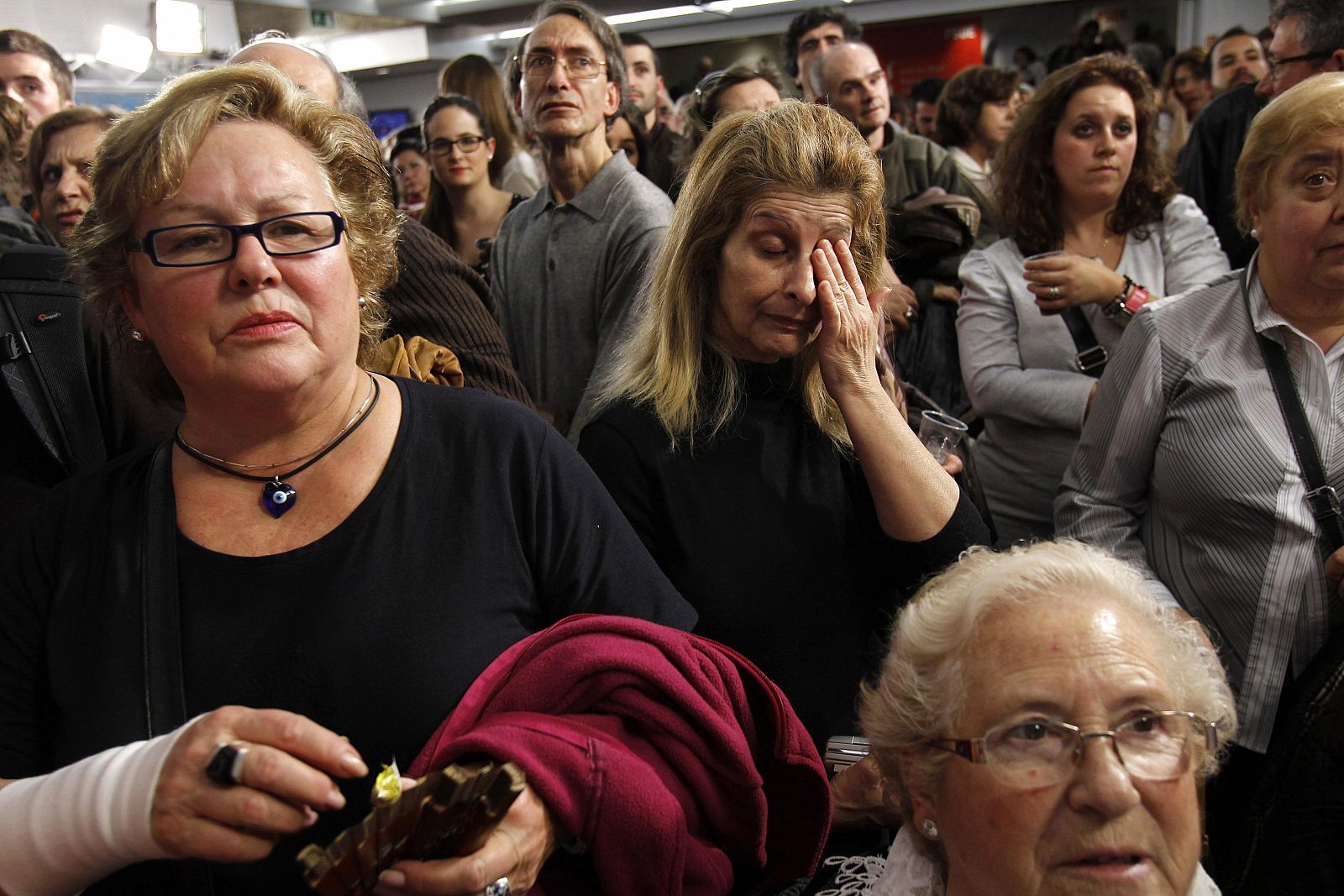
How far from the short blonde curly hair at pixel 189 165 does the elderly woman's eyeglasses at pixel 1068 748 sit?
109cm

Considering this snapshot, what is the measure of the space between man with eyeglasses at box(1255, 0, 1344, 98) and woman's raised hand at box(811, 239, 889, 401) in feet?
6.37

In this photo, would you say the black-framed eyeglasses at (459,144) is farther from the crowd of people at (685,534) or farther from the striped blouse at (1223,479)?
the striped blouse at (1223,479)

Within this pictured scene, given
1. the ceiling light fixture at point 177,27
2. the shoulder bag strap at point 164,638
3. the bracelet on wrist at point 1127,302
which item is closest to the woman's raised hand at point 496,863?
the shoulder bag strap at point 164,638

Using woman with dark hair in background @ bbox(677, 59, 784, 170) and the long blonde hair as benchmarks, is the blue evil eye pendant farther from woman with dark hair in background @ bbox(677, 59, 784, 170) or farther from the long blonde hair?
woman with dark hair in background @ bbox(677, 59, 784, 170)

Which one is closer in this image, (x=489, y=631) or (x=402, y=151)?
(x=489, y=631)

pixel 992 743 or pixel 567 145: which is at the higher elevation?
pixel 567 145

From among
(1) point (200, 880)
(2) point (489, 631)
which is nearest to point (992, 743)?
(2) point (489, 631)

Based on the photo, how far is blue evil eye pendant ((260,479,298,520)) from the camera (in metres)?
1.33

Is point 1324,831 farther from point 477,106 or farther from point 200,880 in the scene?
point 477,106

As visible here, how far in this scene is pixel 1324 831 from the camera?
1636 mm

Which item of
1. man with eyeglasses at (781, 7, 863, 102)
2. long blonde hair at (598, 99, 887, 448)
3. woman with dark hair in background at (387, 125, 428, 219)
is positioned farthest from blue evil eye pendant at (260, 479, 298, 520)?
woman with dark hair in background at (387, 125, 428, 219)

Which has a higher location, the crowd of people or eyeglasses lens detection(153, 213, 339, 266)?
eyeglasses lens detection(153, 213, 339, 266)

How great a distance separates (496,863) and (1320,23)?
10.7 feet

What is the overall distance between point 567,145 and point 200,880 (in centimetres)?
225
